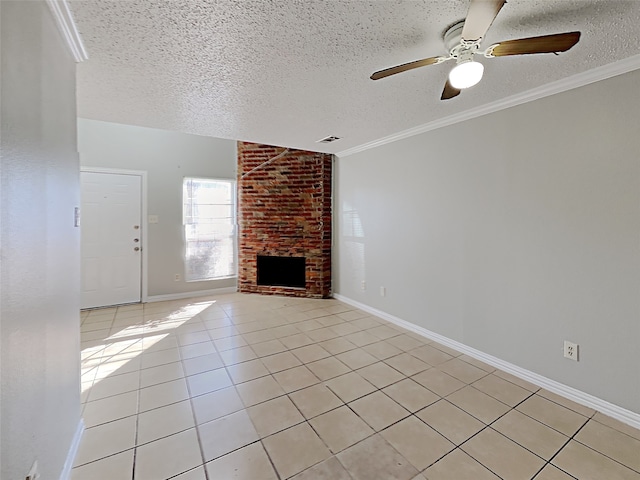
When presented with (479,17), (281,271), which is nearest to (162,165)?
(281,271)

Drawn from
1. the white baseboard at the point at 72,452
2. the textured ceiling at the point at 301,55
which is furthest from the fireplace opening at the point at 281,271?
the white baseboard at the point at 72,452

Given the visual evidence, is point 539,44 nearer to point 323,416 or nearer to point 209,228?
point 323,416

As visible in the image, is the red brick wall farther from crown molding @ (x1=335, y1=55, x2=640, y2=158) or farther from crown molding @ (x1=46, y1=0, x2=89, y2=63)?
crown molding @ (x1=46, y1=0, x2=89, y2=63)

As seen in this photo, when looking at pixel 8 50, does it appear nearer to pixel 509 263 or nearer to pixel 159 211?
pixel 509 263

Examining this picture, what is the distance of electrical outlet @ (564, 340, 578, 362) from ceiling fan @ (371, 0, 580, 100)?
1947mm

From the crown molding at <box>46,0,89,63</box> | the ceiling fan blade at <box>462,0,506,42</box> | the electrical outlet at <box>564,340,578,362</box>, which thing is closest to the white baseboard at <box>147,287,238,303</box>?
the crown molding at <box>46,0,89,63</box>

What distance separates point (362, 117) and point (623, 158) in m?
1.96

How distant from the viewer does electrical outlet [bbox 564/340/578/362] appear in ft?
6.93

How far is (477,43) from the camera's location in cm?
149

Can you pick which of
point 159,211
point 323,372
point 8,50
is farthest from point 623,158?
point 159,211

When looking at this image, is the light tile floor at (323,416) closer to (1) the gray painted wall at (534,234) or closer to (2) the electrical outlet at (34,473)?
(1) the gray painted wall at (534,234)

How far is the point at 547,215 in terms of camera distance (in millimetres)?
2250

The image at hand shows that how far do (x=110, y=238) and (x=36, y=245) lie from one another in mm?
3663

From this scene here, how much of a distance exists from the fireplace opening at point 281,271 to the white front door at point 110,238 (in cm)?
186
